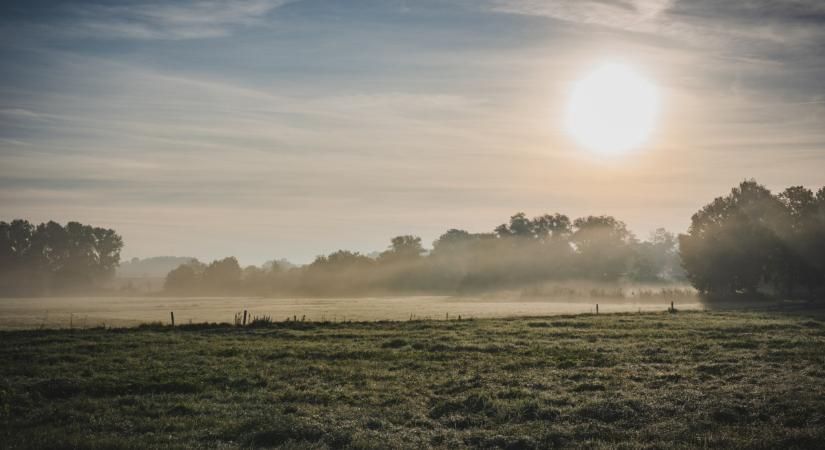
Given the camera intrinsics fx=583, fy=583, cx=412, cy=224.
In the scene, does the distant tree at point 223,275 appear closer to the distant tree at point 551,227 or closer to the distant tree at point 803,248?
the distant tree at point 551,227

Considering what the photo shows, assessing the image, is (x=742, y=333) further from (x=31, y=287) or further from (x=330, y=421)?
(x=31, y=287)

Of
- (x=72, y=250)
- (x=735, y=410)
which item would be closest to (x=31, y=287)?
(x=72, y=250)

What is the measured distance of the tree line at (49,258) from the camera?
165125 millimetres

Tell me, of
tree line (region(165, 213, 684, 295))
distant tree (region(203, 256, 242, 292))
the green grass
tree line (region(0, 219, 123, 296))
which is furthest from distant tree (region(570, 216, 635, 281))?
tree line (region(0, 219, 123, 296))

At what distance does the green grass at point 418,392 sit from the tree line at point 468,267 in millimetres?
121634

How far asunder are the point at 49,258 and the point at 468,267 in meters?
124

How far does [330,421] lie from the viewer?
19.5 metres

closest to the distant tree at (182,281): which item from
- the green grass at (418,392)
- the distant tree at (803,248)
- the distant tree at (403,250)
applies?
the distant tree at (403,250)

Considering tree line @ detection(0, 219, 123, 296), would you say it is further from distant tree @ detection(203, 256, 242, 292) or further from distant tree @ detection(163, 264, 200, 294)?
distant tree @ detection(203, 256, 242, 292)

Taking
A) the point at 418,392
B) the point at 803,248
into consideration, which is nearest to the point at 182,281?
the point at 803,248

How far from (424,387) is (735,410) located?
Answer: 1185cm

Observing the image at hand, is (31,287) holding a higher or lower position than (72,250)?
lower

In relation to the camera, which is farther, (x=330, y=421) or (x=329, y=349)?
(x=329, y=349)

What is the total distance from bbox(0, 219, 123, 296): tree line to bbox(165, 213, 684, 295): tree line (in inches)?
932
